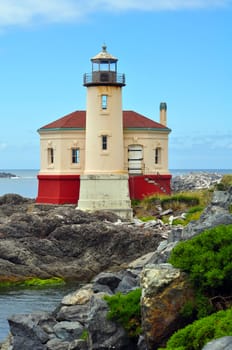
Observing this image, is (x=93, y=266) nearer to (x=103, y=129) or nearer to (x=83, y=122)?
(x=103, y=129)

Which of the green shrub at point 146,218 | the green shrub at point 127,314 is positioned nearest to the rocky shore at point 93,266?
the green shrub at point 127,314

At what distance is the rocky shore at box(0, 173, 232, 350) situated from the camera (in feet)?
45.8

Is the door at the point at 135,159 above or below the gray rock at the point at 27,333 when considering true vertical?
above

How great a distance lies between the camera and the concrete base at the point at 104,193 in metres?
37.2

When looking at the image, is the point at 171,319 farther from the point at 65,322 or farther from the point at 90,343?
the point at 65,322

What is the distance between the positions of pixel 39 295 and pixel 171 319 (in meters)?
12.0

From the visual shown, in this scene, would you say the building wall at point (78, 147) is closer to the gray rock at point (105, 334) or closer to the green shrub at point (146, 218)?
the green shrub at point (146, 218)

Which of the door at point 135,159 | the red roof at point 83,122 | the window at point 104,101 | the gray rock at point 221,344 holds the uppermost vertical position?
the window at point 104,101

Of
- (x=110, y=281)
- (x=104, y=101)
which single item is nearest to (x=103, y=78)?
(x=104, y=101)

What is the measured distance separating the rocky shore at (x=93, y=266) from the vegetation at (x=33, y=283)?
0.79ft

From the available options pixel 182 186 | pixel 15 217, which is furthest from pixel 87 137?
pixel 182 186

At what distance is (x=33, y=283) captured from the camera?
27.6 m

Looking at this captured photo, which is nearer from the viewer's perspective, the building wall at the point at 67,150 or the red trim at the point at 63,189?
the red trim at the point at 63,189

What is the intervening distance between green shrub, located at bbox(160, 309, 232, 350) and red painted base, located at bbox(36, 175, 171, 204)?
2569cm
